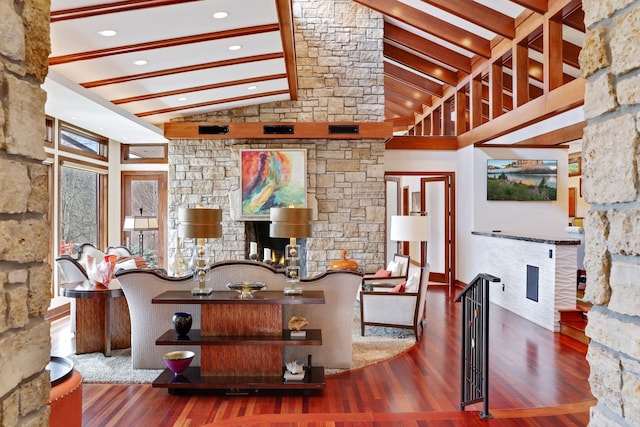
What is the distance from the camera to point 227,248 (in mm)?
8477

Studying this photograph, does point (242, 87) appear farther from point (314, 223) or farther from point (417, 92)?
point (417, 92)

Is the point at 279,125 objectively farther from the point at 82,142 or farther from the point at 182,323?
the point at 182,323

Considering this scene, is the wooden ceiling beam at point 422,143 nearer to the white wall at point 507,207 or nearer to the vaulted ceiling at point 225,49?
the white wall at point 507,207

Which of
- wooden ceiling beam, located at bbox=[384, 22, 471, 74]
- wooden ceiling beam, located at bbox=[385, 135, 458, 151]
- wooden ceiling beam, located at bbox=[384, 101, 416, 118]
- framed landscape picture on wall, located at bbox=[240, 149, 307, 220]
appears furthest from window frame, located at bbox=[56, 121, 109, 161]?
wooden ceiling beam, located at bbox=[384, 101, 416, 118]

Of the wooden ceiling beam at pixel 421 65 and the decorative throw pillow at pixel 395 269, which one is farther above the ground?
the wooden ceiling beam at pixel 421 65

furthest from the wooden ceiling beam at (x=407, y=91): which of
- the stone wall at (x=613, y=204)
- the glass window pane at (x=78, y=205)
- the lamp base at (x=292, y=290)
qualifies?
the stone wall at (x=613, y=204)

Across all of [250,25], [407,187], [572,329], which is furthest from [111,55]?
[407,187]

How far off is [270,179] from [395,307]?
3626mm

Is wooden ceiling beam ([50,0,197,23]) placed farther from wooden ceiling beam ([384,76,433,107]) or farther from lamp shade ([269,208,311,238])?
wooden ceiling beam ([384,76,433,107])

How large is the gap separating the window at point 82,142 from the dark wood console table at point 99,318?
3181 millimetres

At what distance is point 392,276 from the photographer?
690 centimetres

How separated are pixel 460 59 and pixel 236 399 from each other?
7343mm

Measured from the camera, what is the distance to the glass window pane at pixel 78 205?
7.66 m

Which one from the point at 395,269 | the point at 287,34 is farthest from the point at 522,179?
the point at 287,34
